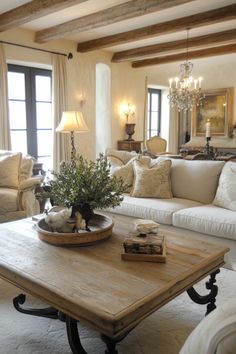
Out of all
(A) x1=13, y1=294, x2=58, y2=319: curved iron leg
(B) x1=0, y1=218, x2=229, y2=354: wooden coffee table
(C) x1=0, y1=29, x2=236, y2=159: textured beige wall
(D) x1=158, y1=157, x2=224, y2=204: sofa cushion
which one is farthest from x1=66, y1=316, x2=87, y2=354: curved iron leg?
(C) x1=0, y1=29, x2=236, y2=159: textured beige wall

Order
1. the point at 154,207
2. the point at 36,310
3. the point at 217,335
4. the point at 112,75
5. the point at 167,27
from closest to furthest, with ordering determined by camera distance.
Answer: the point at 217,335
the point at 36,310
the point at 154,207
the point at 167,27
the point at 112,75

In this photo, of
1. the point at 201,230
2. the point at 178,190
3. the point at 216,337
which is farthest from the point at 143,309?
the point at 178,190

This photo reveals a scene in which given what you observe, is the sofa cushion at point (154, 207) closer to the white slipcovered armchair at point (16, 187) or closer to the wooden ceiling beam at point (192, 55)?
the white slipcovered armchair at point (16, 187)

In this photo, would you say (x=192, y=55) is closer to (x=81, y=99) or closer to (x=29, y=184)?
(x=81, y=99)

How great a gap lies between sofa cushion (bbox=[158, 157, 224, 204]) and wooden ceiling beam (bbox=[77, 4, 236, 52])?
220 cm

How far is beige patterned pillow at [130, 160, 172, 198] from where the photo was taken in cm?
356

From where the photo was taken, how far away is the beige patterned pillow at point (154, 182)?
11.7ft

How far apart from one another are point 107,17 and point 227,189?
284cm

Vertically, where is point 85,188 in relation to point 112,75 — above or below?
below

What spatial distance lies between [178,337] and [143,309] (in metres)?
0.74

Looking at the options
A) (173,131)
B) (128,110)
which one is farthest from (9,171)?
(173,131)

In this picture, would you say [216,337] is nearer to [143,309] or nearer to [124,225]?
[143,309]

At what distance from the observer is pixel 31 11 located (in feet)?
13.4

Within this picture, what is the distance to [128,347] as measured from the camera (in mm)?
1848
